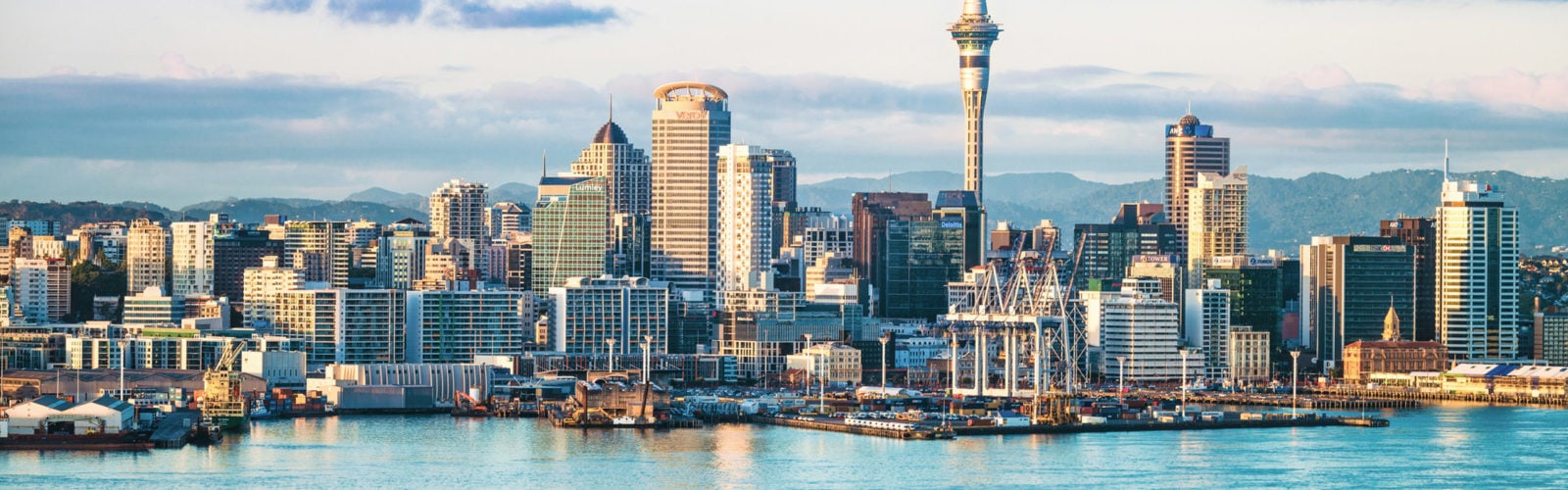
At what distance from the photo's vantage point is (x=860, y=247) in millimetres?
178000

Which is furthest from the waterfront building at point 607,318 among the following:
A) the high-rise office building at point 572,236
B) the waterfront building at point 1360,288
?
the waterfront building at point 1360,288

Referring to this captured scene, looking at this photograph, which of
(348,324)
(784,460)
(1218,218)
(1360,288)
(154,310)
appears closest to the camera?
(784,460)

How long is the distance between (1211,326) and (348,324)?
4409 cm

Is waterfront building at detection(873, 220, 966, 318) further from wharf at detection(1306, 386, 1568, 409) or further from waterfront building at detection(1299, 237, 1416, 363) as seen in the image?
wharf at detection(1306, 386, 1568, 409)

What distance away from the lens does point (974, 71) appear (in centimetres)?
19425

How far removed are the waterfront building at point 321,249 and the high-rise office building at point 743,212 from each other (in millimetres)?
21236

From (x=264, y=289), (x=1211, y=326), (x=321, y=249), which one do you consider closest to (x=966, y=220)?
(x=1211, y=326)

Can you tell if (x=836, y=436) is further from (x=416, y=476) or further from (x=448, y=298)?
(x=448, y=298)

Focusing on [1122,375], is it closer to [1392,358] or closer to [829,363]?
[829,363]

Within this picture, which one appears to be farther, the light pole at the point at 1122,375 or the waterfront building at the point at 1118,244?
the waterfront building at the point at 1118,244

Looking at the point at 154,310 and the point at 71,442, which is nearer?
the point at 71,442

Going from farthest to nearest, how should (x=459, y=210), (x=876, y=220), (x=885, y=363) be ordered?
(x=459, y=210), (x=876, y=220), (x=885, y=363)

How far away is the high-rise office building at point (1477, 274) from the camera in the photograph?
148m

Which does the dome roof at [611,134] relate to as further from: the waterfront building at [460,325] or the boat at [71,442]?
the boat at [71,442]
